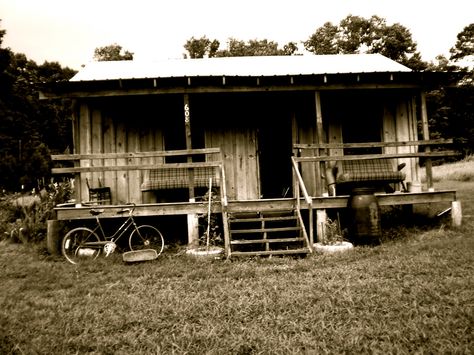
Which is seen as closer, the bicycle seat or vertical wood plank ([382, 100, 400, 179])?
the bicycle seat

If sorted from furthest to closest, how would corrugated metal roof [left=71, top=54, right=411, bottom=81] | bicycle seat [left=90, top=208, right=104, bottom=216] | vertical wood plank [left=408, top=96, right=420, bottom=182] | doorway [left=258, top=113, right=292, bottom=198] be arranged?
1. doorway [left=258, top=113, right=292, bottom=198]
2. corrugated metal roof [left=71, top=54, right=411, bottom=81]
3. vertical wood plank [left=408, top=96, right=420, bottom=182]
4. bicycle seat [left=90, top=208, right=104, bottom=216]

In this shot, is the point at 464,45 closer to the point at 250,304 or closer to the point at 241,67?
the point at 241,67

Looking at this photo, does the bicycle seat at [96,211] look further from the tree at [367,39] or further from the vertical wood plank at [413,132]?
the tree at [367,39]

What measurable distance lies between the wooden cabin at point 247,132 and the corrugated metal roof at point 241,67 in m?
0.07

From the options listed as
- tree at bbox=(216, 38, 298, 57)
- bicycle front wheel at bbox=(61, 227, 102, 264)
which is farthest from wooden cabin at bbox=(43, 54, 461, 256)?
tree at bbox=(216, 38, 298, 57)

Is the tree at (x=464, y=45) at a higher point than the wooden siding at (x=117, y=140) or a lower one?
higher

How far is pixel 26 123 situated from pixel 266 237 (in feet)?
79.2

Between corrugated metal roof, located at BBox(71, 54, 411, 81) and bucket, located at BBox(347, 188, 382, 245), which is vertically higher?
corrugated metal roof, located at BBox(71, 54, 411, 81)

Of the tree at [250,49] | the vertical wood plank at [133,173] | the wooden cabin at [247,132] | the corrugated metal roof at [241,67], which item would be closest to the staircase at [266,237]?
the wooden cabin at [247,132]

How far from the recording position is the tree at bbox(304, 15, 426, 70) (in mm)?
31016

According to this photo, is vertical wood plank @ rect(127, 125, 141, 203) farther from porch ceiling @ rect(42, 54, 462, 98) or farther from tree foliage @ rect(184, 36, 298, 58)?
tree foliage @ rect(184, 36, 298, 58)

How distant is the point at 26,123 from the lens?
25.9 metres

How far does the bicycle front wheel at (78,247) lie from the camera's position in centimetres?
723

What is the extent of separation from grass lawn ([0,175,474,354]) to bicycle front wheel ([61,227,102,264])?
0.41 meters
